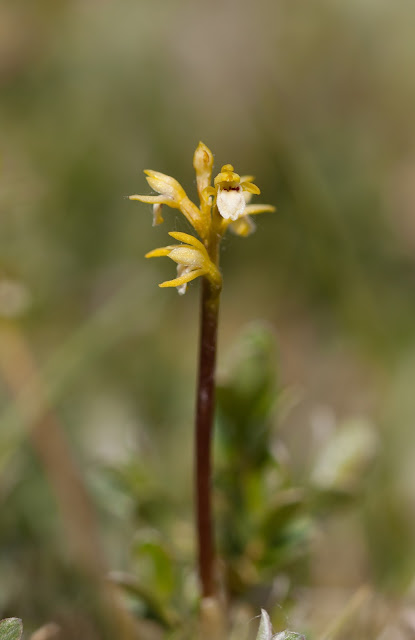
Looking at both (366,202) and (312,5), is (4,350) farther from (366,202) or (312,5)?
(312,5)

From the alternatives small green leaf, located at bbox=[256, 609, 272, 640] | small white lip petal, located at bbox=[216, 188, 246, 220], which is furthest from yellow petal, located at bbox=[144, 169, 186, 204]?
small green leaf, located at bbox=[256, 609, 272, 640]


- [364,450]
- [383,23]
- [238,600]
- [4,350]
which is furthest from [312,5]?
[238,600]

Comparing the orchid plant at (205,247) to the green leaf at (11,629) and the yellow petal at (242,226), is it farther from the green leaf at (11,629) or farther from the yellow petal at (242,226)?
the green leaf at (11,629)

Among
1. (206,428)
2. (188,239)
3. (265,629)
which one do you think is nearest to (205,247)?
(188,239)

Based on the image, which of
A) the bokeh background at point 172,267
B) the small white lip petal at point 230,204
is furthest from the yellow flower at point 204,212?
the bokeh background at point 172,267

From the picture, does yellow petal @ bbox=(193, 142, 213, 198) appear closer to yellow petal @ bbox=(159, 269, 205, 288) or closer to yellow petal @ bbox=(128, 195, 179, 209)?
yellow petal @ bbox=(128, 195, 179, 209)

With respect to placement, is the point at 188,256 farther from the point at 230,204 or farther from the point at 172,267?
the point at 172,267
